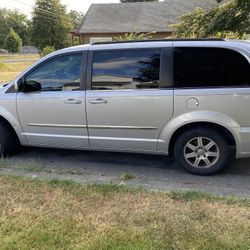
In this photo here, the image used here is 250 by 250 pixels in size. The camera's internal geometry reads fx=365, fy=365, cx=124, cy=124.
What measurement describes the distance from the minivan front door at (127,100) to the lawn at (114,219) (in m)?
0.88

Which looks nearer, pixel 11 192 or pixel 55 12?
pixel 11 192

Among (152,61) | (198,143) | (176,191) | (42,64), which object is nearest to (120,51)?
(152,61)

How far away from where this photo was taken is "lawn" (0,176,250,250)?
3260mm

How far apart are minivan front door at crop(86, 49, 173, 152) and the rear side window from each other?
27 centimetres

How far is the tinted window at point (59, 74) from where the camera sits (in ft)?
17.3

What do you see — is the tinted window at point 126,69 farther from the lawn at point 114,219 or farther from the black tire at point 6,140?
the black tire at point 6,140

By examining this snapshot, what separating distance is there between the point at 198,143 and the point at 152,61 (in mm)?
1266

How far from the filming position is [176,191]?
14.3 ft

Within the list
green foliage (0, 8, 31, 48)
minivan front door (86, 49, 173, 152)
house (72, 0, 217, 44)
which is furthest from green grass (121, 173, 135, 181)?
green foliage (0, 8, 31, 48)

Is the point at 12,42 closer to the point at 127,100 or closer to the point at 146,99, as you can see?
the point at 127,100

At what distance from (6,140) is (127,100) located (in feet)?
6.98

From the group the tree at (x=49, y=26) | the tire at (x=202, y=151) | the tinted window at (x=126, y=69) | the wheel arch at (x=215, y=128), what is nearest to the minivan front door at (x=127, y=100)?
the tinted window at (x=126, y=69)

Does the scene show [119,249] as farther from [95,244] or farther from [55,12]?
[55,12]

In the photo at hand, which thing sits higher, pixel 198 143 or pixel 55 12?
pixel 55 12
